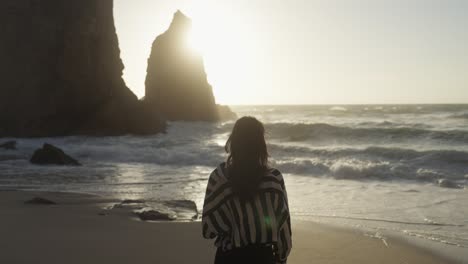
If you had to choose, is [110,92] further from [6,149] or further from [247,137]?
[247,137]

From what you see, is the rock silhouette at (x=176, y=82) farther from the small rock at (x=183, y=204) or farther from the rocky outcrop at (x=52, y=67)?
the small rock at (x=183, y=204)

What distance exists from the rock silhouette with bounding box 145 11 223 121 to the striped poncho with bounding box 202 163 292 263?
54.8 metres

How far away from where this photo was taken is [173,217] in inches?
287

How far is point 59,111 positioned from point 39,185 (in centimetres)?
2112

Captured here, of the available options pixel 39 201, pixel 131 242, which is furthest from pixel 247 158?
pixel 39 201

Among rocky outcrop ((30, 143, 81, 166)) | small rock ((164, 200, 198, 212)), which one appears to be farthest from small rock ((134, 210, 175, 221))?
rocky outcrop ((30, 143, 81, 166))

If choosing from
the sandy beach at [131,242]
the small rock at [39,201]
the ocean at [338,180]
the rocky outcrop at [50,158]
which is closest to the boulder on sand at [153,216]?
the sandy beach at [131,242]

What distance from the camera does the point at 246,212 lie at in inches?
107

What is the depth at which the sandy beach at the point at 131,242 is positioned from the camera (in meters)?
5.33

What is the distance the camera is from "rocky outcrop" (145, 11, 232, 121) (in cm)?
5816

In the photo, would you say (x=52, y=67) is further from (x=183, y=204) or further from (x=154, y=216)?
(x=154, y=216)

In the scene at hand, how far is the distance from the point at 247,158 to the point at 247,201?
0.73ft

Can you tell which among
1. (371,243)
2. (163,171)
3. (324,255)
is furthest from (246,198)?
(163,171)

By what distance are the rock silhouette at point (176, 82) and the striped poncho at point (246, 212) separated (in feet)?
180
